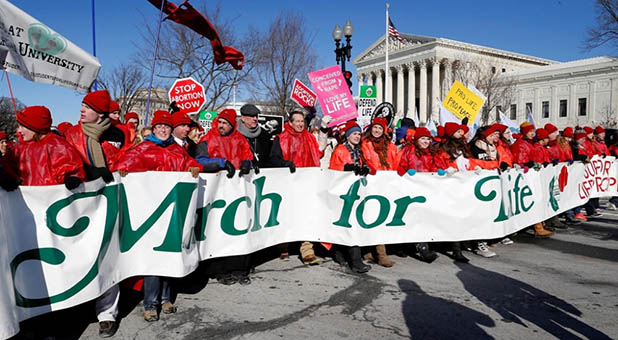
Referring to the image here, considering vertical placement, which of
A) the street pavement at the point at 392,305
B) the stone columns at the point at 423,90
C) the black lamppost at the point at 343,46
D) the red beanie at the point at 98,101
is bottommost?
the street pavement at the point at 392,305

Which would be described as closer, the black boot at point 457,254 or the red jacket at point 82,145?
the red jacket at point 82,145

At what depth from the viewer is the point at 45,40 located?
4.81m

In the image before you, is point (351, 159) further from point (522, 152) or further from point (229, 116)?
point (522, 152)

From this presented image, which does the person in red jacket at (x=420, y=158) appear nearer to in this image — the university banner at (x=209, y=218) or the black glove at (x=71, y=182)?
the university banner at (x=209, y=218)

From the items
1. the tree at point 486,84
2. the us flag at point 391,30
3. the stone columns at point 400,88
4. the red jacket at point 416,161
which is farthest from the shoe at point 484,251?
the stone columns at point 400,88

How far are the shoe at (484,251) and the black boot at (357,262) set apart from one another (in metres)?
1.79

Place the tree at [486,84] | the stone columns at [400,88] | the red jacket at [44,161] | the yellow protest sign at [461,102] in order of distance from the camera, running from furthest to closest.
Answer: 1. the stone columns at [400,88]
2. the tree at [486,84]
3. the yellow protest sign at [461,102]
4. the red jacket at [44,161]

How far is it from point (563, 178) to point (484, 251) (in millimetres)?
2987

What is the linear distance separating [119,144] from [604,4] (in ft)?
95.8

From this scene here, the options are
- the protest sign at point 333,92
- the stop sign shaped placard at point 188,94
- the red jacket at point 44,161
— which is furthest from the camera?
the stop sign shaped placard at point 188,94

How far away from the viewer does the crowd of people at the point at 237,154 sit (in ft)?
11.5

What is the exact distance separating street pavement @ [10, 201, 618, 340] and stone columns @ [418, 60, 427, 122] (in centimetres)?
6913

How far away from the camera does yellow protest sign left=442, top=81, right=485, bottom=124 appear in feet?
31.0

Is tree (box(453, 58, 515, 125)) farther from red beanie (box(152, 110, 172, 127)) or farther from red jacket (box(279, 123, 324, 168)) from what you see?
red beanie (box(152, 110, 172, 127))
